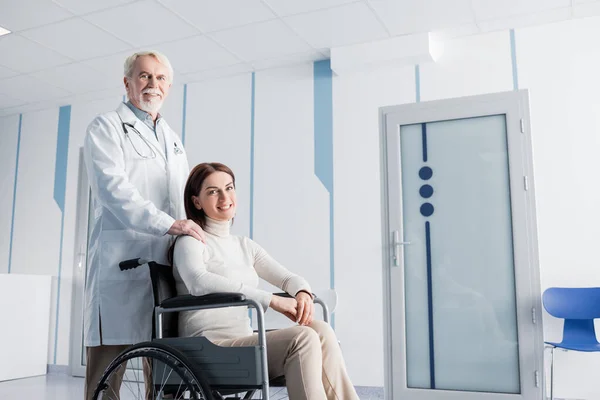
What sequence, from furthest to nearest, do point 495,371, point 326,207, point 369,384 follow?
point 326,207 → point 369,384 → point 495,371

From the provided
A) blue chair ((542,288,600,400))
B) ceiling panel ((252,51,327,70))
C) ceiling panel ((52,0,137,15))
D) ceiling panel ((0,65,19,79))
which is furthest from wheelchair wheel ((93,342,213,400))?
ceiling panel ((0,65,19,79))

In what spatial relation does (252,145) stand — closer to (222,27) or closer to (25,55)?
(222,27)

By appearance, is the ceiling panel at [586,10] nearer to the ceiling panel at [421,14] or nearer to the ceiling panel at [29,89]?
the ceiling panel at [421,14]

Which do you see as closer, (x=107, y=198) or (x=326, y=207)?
(x=107, y=198)

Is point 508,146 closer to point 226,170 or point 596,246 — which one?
point 596,246

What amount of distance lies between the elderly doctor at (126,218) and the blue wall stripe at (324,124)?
2.48 m

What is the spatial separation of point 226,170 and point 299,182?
7.92 feet

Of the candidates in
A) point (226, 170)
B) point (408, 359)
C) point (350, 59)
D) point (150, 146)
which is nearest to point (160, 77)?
point (150, 146)

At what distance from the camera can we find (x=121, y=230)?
1.94 meters

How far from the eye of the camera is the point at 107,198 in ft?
6.13

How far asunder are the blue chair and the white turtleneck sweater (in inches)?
81.4

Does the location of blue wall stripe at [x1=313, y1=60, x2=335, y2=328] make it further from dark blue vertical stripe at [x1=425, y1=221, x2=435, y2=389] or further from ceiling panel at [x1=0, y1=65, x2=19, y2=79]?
ceiling panel at [x1=0, y1=65, x2=19, y2=79]

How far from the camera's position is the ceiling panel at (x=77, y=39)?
3.97 metres

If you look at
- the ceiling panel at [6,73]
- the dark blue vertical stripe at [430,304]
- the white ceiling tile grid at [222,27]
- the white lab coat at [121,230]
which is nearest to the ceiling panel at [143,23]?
the white ceiling tile grid at [222,27]
